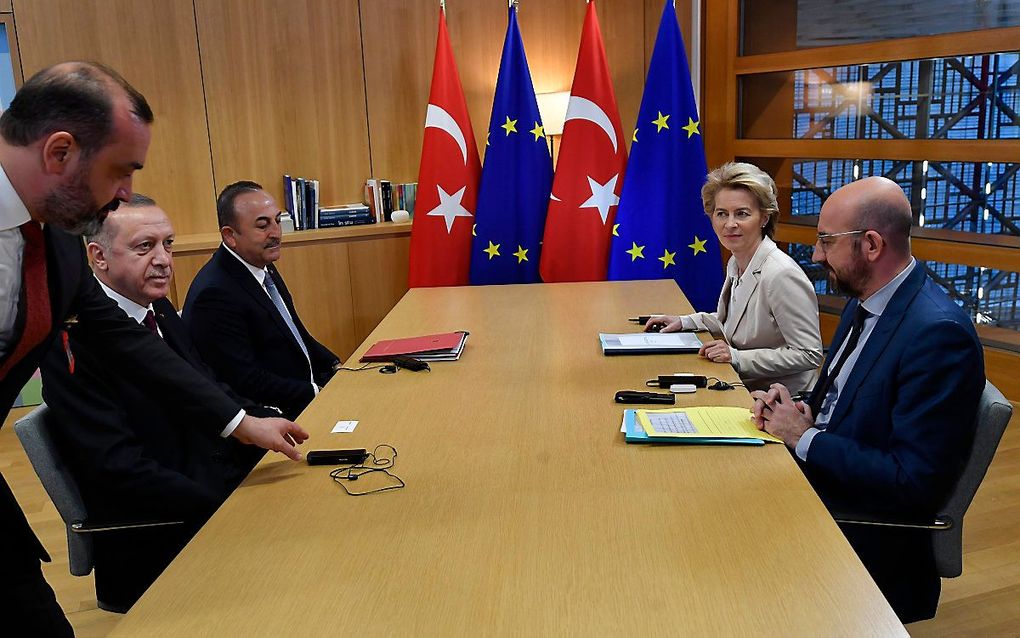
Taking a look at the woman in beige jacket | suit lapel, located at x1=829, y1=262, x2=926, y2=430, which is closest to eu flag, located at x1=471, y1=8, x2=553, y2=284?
the woman in beige jacket

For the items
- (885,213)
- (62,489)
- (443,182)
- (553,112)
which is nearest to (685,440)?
(885,213)

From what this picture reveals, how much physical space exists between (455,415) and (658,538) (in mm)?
830

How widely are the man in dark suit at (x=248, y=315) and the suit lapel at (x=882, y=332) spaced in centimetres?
181

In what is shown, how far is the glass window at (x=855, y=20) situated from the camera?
4.33 meters

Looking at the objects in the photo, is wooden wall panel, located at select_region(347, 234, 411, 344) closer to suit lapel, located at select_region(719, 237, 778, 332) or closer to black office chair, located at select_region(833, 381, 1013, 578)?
suit lapel, located at select_region(719, 237, 778, 332)

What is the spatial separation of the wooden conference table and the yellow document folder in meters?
0.05

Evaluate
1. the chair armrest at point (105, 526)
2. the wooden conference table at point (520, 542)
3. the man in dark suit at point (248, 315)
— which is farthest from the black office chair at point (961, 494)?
the man in dark suit at point (248, 315)

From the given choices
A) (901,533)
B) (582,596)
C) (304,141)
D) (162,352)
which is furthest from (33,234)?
(304,141)

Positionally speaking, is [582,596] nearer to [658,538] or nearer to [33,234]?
[658,538]

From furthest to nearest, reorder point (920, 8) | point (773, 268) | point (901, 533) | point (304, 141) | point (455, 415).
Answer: point (304, 141), point (920, 8), point (773, 268), point (455, 415), point (901, 533)

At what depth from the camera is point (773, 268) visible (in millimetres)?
2770

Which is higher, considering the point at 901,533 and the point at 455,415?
the point at 455,415

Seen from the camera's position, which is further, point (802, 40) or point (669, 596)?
point (802, 40)

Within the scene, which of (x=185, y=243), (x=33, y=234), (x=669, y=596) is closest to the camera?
(x=669, y=596)
